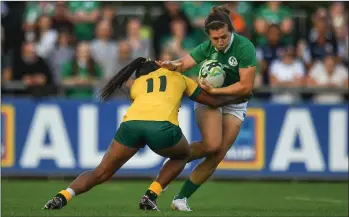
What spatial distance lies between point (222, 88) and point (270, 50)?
23.5ft

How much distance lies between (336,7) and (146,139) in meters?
9.95

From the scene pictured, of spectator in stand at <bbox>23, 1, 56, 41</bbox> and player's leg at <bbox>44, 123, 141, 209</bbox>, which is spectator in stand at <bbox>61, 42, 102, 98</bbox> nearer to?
spectator in stand at <bbox>23, 1, 56, 41</bbox>

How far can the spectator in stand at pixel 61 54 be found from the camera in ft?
58.5

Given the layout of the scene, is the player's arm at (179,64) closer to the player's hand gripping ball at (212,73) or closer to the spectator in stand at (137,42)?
the player's hand gripping ball at (212,73)

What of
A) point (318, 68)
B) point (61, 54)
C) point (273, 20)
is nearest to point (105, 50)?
point (61, 54)

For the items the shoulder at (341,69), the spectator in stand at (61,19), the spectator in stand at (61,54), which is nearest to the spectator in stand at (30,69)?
the spectator in stand at (61,54)

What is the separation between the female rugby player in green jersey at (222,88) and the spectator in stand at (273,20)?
7011mm

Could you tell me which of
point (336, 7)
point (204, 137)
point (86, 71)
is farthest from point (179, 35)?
point (204, 137)

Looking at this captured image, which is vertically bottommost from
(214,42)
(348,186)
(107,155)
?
(348,186)

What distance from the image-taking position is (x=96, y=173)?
1043 cm

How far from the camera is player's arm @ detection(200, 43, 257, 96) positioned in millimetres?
11156

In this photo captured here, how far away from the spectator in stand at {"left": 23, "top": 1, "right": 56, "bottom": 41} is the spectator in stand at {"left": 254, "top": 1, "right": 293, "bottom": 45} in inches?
155

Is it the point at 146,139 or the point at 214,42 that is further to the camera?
the point at 214,42

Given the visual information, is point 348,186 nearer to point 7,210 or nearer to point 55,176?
point 55,176
